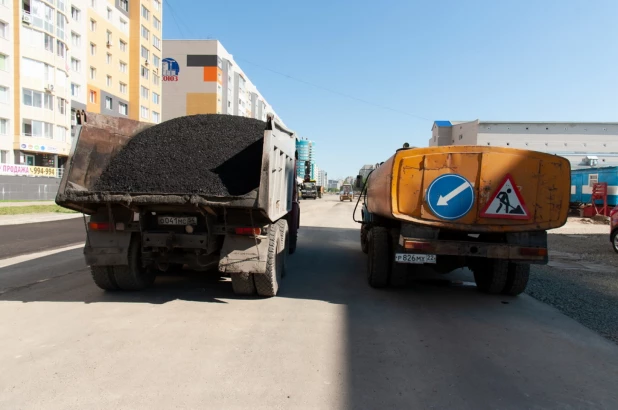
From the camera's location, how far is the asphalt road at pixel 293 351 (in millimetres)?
3039

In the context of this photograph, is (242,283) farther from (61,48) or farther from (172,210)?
(61,48)

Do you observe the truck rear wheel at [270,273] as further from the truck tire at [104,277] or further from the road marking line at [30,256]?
the road marking line at [30,256]

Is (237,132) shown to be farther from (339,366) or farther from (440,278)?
(440,278)

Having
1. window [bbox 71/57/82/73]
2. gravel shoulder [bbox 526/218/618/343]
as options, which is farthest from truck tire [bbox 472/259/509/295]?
window [bbox 71/57/82/73]

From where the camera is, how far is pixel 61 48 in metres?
37.7

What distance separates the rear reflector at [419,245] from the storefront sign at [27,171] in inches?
1378

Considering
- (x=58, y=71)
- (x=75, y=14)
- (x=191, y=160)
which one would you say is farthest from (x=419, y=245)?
(x=75, y=14)

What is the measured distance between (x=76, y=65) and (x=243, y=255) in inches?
1771

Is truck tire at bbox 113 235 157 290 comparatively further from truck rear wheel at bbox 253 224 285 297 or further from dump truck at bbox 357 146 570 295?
dump truck at bbox 357 146 570 295

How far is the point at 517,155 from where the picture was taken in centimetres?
520

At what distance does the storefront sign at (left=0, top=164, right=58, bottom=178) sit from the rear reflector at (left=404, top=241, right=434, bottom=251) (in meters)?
35.0

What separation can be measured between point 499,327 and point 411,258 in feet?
4.24

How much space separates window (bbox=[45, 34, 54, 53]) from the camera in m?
36.2

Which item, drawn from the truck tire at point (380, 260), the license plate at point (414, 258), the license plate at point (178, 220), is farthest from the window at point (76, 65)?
the license plate at point (414, 258)
